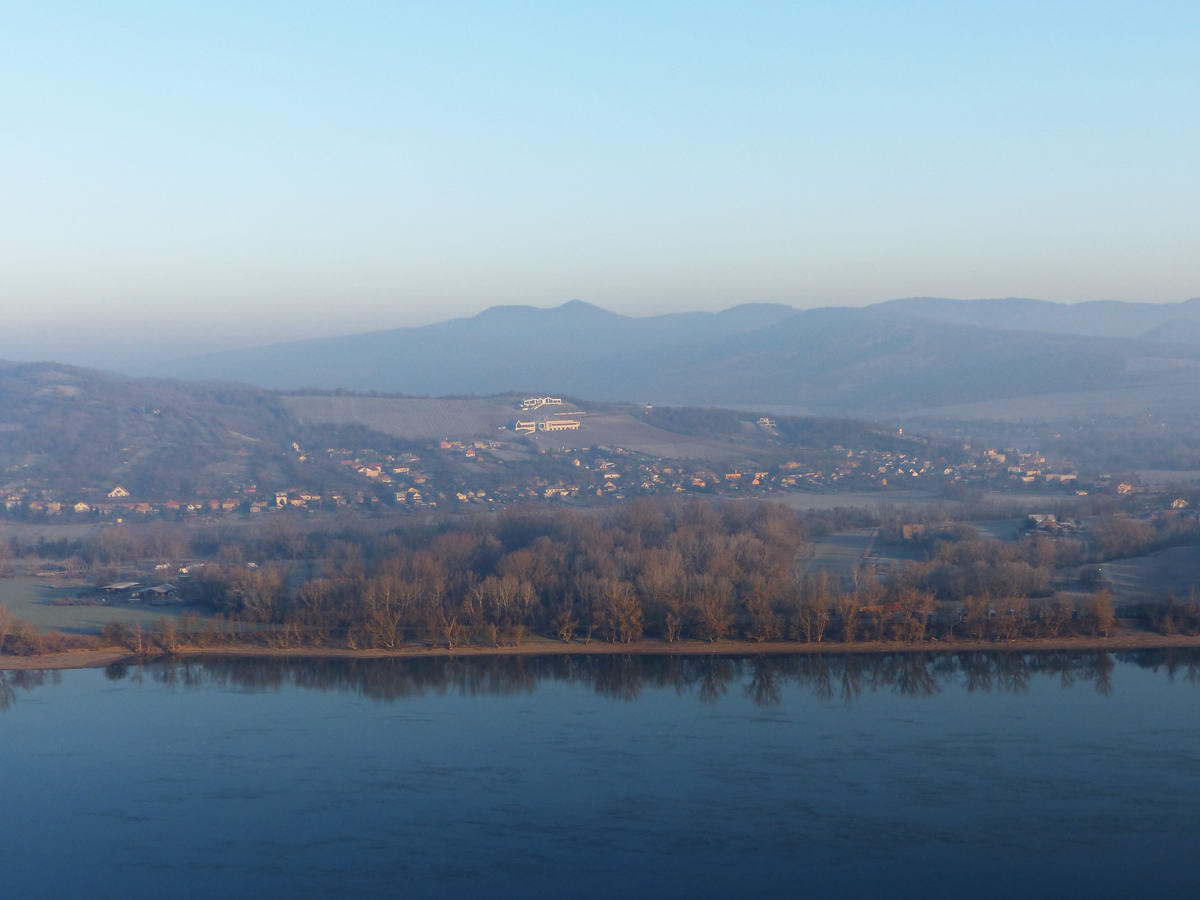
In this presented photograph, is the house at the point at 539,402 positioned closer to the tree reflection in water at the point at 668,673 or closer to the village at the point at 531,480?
the village at the point at 531,480

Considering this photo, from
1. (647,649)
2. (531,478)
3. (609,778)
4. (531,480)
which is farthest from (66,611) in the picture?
(531,478)

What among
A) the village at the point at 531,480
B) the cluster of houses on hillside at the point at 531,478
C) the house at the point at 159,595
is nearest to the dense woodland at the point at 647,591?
the house at the point at 159,595

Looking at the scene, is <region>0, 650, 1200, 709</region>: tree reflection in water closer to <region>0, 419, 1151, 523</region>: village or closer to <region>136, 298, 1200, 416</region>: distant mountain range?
<region>0, 419, 1151, 523</region>: village

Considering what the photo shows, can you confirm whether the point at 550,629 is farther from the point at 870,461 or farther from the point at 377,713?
the point at 870,461

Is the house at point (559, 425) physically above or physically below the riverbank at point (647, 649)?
above

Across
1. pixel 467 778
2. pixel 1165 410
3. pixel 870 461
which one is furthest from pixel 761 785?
pixel 1165 410

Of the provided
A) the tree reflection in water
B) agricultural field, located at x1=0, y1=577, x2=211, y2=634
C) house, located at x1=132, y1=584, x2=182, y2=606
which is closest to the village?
agricultural field, located at x1=0, y1=577, x2=211, y2=634
